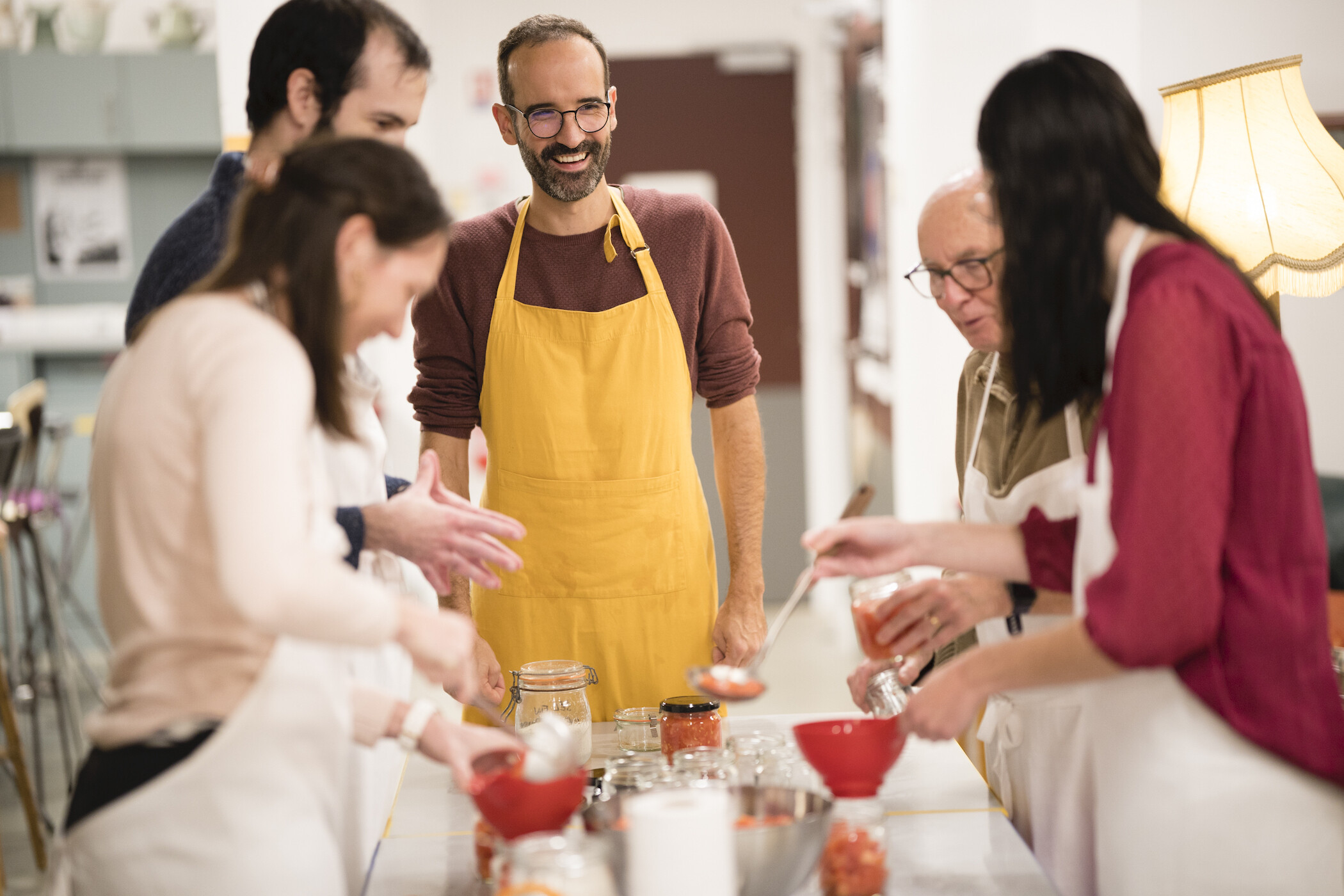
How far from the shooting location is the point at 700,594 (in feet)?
6.84

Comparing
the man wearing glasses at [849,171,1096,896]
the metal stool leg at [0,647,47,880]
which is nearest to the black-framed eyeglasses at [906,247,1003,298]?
the man wearing glasses at [849,171,1096,896]

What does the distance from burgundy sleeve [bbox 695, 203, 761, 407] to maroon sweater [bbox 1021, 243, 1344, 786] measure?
3.42 ft

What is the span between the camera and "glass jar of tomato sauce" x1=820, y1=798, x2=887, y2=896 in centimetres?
117

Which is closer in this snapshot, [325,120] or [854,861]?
[854,861]

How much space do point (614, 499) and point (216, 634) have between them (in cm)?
99

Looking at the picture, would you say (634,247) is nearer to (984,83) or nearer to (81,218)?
(984,83)

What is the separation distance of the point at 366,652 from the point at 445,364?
2.74 ft

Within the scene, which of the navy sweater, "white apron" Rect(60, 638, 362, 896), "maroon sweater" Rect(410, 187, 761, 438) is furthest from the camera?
"maroon sweater" Rect(410, 187, 761, 438)

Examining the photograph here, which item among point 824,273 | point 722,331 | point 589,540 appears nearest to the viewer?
point 589,540

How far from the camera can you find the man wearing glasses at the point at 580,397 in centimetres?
200

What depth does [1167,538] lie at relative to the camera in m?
1.09

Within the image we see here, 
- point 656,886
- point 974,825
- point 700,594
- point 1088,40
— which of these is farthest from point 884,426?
point 656,886

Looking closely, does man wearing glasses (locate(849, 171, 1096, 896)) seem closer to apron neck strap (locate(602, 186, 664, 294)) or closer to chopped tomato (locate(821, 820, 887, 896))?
chopped tomato (locate(821, 820, 887, 896))

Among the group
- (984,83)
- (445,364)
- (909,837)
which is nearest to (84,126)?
(984,83)
